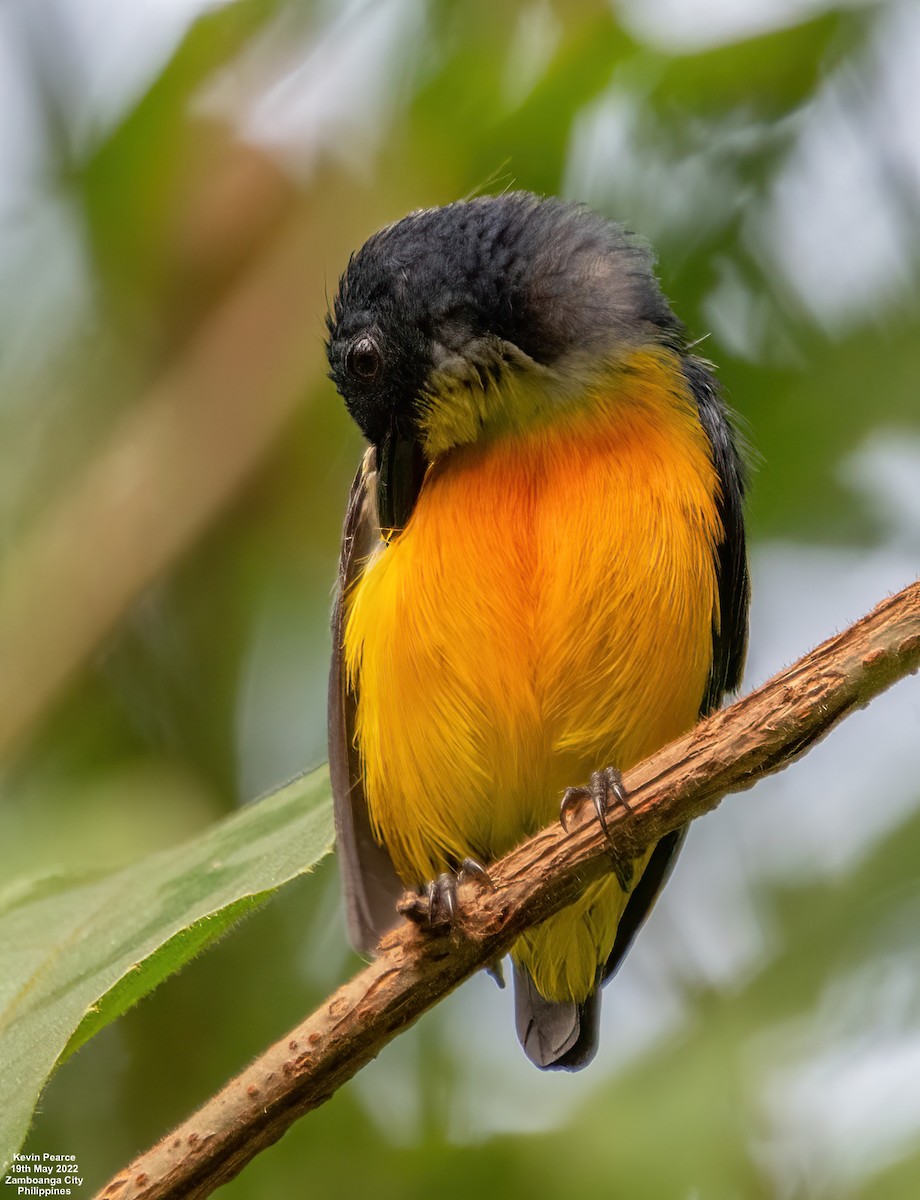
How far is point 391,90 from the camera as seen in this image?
194 inches

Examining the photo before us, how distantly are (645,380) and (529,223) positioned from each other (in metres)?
0.68

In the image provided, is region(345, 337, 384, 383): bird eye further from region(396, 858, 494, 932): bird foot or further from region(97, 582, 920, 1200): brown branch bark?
region(396, 858, 494, 932): bird foot

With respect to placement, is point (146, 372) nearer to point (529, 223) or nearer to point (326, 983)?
point (529, 223)

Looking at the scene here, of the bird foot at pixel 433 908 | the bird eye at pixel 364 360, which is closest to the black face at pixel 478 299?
the bird eye at pixel 364 360

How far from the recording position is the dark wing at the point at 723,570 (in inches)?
163

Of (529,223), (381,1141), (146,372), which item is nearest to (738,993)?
(381,1141)

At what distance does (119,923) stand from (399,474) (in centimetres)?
179

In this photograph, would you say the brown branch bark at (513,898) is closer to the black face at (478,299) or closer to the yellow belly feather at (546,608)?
the yellow belly feather at (546,608)

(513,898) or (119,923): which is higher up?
(119,923)

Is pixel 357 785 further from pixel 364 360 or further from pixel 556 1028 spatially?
pixel 364 360

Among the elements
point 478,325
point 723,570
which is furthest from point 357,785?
point 478,325

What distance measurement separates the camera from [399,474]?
424 centimetres

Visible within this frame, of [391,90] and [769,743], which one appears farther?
[391,90]

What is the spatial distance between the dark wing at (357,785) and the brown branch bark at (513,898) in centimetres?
149
